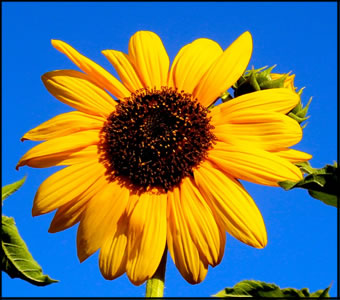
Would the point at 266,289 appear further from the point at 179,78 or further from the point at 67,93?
the point at 67,93

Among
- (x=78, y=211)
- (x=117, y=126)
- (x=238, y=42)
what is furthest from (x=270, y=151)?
(x=78, y=211)

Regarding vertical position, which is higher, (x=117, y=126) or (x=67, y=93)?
(x=67, y=93)

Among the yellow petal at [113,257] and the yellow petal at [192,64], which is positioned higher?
the yellow petal at [192,64]

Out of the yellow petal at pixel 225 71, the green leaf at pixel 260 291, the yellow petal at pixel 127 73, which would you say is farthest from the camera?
the yellow petal at pixel 127 73

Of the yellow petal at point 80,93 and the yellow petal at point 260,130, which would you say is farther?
the yellow petal at point 80,93

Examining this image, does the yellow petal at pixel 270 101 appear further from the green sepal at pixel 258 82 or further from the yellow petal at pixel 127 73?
the yellow petal at pixel 127 73

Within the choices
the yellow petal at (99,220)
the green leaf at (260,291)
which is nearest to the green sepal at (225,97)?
the yellow petal at (99,220)

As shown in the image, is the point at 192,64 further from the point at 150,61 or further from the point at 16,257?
the point at 16,257

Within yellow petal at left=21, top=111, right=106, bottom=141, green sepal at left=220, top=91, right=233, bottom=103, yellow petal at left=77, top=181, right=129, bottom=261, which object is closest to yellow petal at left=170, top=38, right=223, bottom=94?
green sepal at left=220, top=91, right=233, bottom=103
